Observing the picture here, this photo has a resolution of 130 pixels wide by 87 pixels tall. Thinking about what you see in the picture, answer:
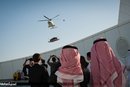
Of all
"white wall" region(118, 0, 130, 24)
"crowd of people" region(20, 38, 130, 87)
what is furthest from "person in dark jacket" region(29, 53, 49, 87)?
"white wall" region(118, 0, 130, 24)

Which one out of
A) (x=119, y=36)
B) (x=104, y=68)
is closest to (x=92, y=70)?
Result: (x=104, y=68)

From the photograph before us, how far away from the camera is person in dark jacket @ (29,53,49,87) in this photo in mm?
5887

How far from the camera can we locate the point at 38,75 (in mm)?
5871

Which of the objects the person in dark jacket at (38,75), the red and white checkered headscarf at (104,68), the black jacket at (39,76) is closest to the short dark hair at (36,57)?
the person in dark jacket at (38,75)

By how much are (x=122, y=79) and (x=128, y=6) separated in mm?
7591

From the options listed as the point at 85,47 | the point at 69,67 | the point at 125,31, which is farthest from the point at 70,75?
the point at 85,47

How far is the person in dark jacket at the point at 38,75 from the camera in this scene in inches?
232

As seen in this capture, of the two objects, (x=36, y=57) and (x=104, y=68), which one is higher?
(x=36, y=57)

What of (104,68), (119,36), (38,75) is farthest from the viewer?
(119,36)

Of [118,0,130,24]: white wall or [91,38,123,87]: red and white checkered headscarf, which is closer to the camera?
[91,38,123,87]: red and white checkered headscarf

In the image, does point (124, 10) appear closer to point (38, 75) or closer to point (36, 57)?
point (36, 57)

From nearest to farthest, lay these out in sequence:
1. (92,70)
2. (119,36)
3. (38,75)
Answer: (92,70)
(38,75)
(119,36)

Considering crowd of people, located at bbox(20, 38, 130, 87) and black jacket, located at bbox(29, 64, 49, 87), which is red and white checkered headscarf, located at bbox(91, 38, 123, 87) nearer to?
crowd of people, located at bbox(20, 38, 130, 87)

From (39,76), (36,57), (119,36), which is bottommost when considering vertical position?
(39,76)
